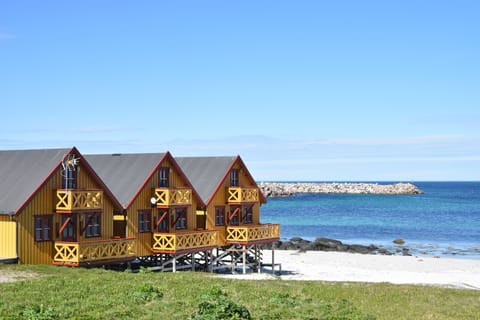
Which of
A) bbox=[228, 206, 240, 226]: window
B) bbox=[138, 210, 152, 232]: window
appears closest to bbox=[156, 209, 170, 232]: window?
bbox=[138, 210, 152, 232]: window

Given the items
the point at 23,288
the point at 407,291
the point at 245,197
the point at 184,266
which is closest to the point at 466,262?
the point at 245,197

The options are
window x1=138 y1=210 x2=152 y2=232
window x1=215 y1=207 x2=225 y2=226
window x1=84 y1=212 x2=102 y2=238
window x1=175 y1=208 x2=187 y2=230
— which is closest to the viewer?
window x1=84 y1=212 x2=102 y2=238

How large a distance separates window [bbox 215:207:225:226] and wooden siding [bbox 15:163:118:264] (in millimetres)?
11079

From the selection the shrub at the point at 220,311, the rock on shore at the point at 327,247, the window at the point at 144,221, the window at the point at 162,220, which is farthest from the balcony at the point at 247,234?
the shrub at the point at 220,311

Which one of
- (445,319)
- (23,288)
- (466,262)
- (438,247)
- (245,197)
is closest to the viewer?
(445,319)

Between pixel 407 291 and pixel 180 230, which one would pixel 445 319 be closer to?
pixel 407 291

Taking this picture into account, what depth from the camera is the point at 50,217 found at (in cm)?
3712

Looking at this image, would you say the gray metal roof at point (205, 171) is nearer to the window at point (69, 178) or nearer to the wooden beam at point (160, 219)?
the wooden beam at point (160, 219)

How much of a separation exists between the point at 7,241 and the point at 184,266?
42.2 feet

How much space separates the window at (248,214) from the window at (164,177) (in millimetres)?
8238

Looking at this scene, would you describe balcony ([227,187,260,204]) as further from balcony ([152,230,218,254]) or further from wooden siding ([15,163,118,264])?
wooden siding ([15,163,118,264])

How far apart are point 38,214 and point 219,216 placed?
14887 millimetres

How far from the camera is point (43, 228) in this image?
36812 mm

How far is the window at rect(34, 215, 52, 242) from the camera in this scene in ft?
120
